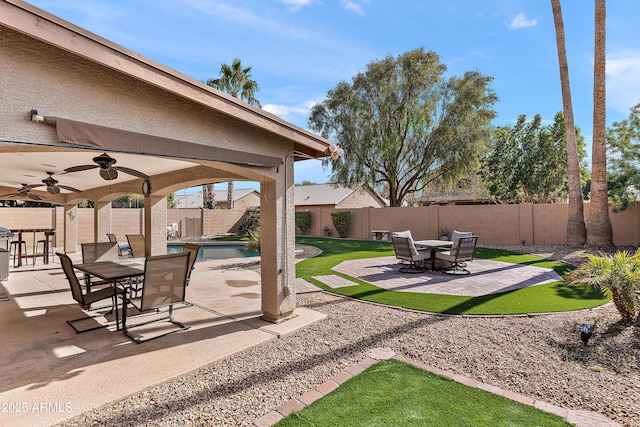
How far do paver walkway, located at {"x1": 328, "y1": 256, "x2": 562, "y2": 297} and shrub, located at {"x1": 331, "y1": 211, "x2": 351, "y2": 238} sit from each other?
451 inches

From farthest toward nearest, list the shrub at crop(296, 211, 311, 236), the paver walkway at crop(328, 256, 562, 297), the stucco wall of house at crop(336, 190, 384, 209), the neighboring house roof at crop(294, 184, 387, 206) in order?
the stucco wall of house at crop(336, 190, 384, 209)
the neighboring house roof at crop(294, 184, 387, 206)
the shrub at crop(296, 211, 311, 236)
the paver walkway at crop(328, 256, 562, 297)

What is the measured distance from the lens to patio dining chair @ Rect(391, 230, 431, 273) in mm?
10164

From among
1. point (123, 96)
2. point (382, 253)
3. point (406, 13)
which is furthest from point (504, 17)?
point (123, 96)

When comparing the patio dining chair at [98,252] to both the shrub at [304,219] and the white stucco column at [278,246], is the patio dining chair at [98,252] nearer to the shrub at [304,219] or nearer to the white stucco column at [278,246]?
the white stucco column at [278,246]

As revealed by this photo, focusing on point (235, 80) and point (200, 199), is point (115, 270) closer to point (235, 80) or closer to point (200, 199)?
point (235, 80)

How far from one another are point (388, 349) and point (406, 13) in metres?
11.2

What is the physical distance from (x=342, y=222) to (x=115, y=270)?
60.9 feet

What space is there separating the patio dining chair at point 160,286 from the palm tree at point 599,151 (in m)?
16.5

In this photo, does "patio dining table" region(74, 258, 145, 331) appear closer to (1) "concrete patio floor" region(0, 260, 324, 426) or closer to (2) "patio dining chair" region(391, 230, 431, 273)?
(1) "concrete patio floor" region(0, 260, 324, 426)

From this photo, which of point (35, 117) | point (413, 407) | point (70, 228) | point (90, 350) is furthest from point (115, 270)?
point (70, 228)

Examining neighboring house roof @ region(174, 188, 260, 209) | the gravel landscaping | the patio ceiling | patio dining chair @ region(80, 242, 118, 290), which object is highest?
neighboring house roof @ region(174, 188, 260, 209)

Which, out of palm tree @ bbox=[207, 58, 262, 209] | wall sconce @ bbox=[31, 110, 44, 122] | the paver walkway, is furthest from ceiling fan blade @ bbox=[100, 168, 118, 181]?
palm tree @ bbox=[207, 58, 262, 209]

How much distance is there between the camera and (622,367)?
412 cm

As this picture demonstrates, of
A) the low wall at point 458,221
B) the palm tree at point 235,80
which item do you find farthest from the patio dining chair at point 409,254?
the palm tree at point 235,80
